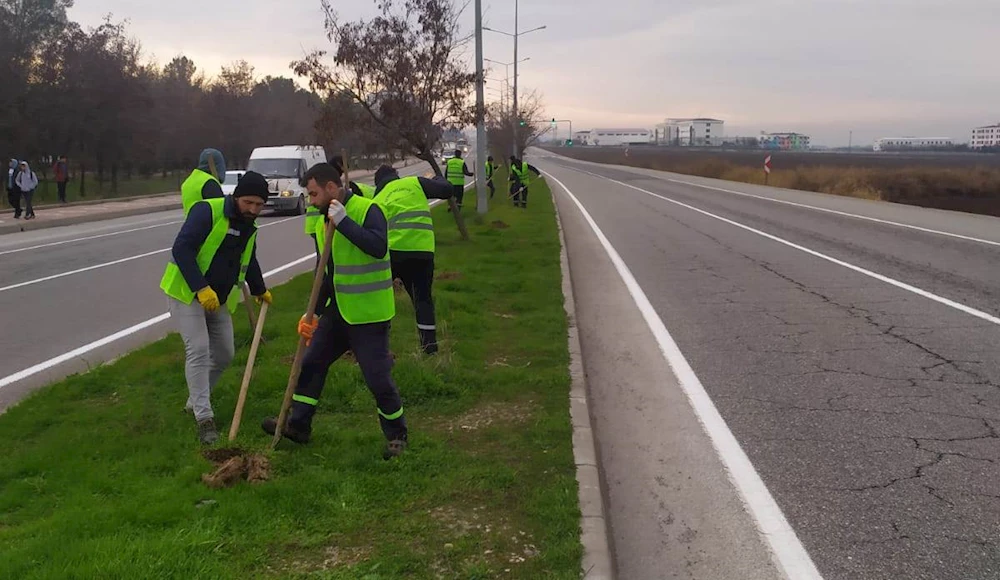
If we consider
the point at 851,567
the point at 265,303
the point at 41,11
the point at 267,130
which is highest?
the point at 41,11

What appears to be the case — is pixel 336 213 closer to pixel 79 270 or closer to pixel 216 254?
pixel 216 254

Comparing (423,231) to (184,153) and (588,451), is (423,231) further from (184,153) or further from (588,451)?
(184,153)

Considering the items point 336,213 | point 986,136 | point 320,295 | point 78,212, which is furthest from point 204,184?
point 986,136

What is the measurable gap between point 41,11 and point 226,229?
42.7m

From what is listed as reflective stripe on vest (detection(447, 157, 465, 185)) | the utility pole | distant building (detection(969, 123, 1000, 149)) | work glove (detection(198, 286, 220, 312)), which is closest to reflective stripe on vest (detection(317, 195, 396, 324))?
work glove (detection(198, 286, 220, 312))

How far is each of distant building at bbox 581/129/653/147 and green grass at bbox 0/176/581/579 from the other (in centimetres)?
16747

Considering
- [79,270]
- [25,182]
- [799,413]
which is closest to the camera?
[799,413]

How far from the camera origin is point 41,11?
40375 millimetres

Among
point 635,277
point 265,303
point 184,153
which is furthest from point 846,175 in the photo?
point 265,303

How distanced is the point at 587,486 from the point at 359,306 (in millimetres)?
1611

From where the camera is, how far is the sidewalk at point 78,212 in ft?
72.0

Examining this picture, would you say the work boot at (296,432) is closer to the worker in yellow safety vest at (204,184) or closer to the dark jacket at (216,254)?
the dark jacket at (216,254)

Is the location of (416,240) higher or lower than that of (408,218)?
lower

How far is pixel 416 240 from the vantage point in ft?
23.6
